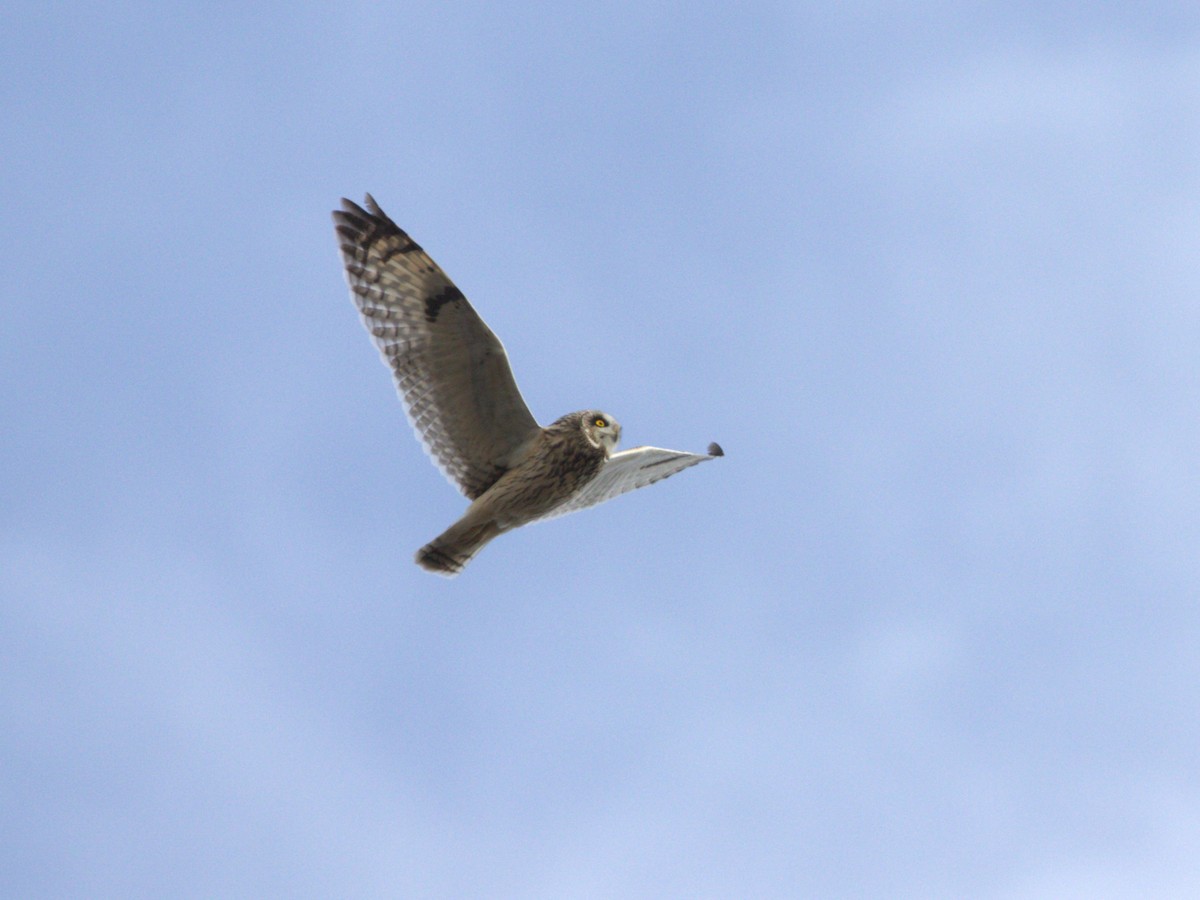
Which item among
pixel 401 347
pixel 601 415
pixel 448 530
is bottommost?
pixel 448 530

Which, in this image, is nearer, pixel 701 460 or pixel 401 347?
pixel 401 347

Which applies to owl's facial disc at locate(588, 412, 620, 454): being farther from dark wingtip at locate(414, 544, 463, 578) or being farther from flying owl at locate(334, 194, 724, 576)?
dark wingtip at locate(414, 544, 463, 578)

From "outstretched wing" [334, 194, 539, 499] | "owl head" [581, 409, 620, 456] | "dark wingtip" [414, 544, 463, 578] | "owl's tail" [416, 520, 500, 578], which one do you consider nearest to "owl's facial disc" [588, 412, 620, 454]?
"owl head" [581, 409, 620, 456]

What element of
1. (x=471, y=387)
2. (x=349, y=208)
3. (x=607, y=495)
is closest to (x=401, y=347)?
(x=471, y=387)

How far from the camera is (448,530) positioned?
877 cm

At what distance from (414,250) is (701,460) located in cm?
259

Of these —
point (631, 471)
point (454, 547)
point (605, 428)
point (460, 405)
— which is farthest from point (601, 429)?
point (454, 547)

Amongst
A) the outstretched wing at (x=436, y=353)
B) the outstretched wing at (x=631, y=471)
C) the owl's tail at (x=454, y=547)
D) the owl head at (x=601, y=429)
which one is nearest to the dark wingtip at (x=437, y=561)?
the owl's tail at (x=454, y=547)

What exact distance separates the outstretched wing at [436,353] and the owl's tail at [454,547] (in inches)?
13.8

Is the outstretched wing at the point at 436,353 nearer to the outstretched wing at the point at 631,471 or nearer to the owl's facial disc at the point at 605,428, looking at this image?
the owl's facial disc at the point at 605,428

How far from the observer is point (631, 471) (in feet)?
31.6

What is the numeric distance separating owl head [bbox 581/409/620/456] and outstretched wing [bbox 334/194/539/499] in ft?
1.28

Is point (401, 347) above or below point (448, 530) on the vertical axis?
above

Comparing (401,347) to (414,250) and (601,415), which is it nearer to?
(414,250)
